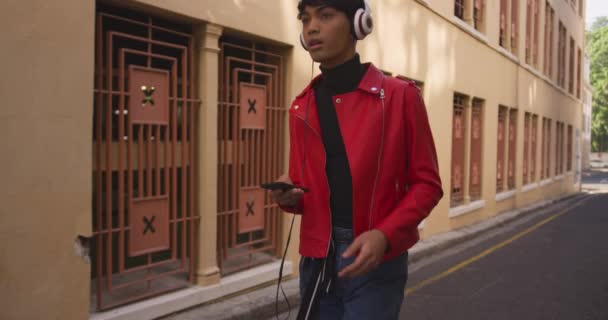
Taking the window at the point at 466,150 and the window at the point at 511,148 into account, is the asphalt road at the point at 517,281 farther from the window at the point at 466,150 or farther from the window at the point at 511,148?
the window at the point at 511,148

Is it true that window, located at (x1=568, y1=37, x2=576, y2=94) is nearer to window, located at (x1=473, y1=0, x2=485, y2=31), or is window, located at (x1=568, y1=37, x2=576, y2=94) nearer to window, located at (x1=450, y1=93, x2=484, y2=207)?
window, located at (x1=473, y1=0, x2=485, y2=31)

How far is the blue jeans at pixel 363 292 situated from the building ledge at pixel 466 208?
928 centimetres

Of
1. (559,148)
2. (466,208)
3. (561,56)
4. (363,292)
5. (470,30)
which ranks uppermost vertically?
(561,56)

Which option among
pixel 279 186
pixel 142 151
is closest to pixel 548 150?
pixel 142 151

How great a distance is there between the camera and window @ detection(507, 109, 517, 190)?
16500mm

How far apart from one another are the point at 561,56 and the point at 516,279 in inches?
818

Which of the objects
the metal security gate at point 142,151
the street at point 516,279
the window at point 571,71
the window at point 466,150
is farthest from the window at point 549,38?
the metal security gate at point 142,151

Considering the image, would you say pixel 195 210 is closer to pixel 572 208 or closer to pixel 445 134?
pixel 445 134

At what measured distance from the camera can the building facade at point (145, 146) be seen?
12.5 ft

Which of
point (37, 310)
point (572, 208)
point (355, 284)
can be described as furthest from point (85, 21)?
point (572, 208)

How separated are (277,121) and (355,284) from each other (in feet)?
14.5

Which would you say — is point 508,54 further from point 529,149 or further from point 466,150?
point 466,150

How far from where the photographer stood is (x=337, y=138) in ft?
7.42

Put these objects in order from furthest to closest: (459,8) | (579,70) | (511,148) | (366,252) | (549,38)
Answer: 1. (579,70)
2. (549,38)
3. (511,148)
4. (459,8)
5. (366,252)
